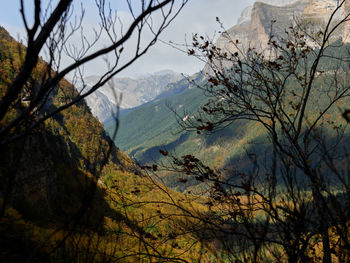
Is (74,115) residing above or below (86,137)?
above

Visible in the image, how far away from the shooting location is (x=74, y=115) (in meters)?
34.8

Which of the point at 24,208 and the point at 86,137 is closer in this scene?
the point at 24,208

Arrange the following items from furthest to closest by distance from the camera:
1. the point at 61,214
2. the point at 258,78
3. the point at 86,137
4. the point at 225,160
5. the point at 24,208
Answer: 1. the point at 225,160
2. the point at 86,137
3. the point at 61,214
4. the point at 24,208
5. the point at 258,78

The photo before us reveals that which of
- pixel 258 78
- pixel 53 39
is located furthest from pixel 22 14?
pixel 258 78

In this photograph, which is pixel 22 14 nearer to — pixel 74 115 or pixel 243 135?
pixel 74 115

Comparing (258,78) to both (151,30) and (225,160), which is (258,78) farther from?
(225,160)

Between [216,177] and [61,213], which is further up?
[61,213]

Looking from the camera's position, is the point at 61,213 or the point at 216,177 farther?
the point at 61,213

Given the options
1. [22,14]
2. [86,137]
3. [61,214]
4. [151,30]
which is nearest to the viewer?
[22,14]

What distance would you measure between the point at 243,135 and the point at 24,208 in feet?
651

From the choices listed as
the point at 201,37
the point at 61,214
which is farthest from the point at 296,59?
the point at 61,214

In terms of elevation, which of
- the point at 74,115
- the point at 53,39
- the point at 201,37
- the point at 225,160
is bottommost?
the point at 225,160

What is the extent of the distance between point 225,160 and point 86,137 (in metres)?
147

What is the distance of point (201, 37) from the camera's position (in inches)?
236
